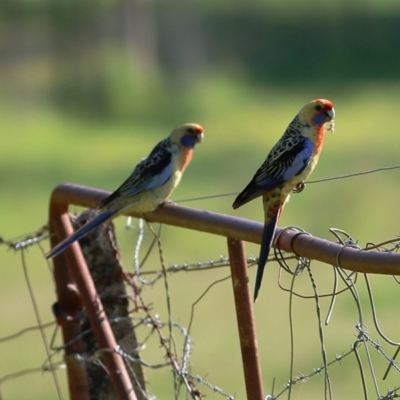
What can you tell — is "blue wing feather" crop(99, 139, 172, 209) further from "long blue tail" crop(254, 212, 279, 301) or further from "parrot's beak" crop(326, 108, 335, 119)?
"long blue tail" crop(254, 212, 279, 301)

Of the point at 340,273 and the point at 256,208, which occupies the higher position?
the point at 256,208

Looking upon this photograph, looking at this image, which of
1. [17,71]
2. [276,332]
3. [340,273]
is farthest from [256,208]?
[340,273]

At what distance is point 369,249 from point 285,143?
135cm

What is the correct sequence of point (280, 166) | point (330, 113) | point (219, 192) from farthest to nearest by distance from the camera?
point (219, 192)
point (330, 113)
point (280, 166)

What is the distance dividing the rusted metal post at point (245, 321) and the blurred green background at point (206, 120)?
549 centimetres

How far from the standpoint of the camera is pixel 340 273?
2.42 metres

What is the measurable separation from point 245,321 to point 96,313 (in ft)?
2.22

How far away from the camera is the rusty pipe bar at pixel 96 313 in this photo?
3107 millimetres

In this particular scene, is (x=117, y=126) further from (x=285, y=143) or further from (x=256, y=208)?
(x=285, y=143)

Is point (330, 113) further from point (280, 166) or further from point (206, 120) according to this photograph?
point (206, 120)

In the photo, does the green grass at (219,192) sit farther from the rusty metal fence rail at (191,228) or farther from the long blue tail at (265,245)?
the long blue tail at (265,245)

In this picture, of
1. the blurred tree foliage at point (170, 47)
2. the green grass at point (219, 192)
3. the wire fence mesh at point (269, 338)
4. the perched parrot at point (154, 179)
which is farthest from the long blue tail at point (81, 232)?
the blurred tree foliage at point (170, 47)

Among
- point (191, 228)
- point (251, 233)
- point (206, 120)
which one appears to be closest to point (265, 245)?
Result: point (251, 233)

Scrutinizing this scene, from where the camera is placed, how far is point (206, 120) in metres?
23.5
